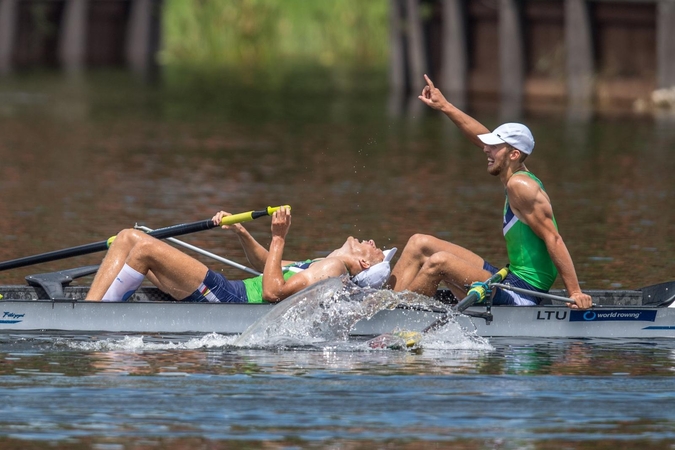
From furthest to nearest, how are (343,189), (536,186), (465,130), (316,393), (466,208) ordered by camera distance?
(343,189) < (466,208) < (465,130) < (536,186) < (316,393)

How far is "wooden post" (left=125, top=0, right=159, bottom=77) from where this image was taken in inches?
2372

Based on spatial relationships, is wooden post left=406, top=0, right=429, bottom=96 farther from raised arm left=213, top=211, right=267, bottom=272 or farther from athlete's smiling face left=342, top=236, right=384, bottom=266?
athlete's smiling face left=342, top=236, right=384, bottom=266

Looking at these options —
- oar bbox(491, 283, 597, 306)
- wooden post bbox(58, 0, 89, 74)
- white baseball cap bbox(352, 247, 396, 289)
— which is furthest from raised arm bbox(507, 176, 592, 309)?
wooden post bbox(58, 0, 89, 74)

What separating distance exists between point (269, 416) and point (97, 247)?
4231 millimetres

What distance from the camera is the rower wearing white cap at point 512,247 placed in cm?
1224

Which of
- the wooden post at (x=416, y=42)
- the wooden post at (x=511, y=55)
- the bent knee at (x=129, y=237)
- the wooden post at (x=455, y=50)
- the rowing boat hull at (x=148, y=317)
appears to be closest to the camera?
the rowing boat hull at (x=148, y=317)

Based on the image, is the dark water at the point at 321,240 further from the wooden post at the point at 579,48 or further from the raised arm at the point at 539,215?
the wooden post at the point at 579,48

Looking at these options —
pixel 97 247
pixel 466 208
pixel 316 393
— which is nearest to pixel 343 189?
pixel 466 208

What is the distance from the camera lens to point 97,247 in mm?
13539

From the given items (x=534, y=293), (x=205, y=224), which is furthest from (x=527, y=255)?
(x=205, y=224)

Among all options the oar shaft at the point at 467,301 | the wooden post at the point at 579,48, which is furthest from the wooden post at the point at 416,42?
the oar shaft at the point at 467,301

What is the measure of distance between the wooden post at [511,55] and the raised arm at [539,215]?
25.0m

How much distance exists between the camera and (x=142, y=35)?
6150cm

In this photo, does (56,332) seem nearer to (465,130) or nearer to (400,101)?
(465,130)
